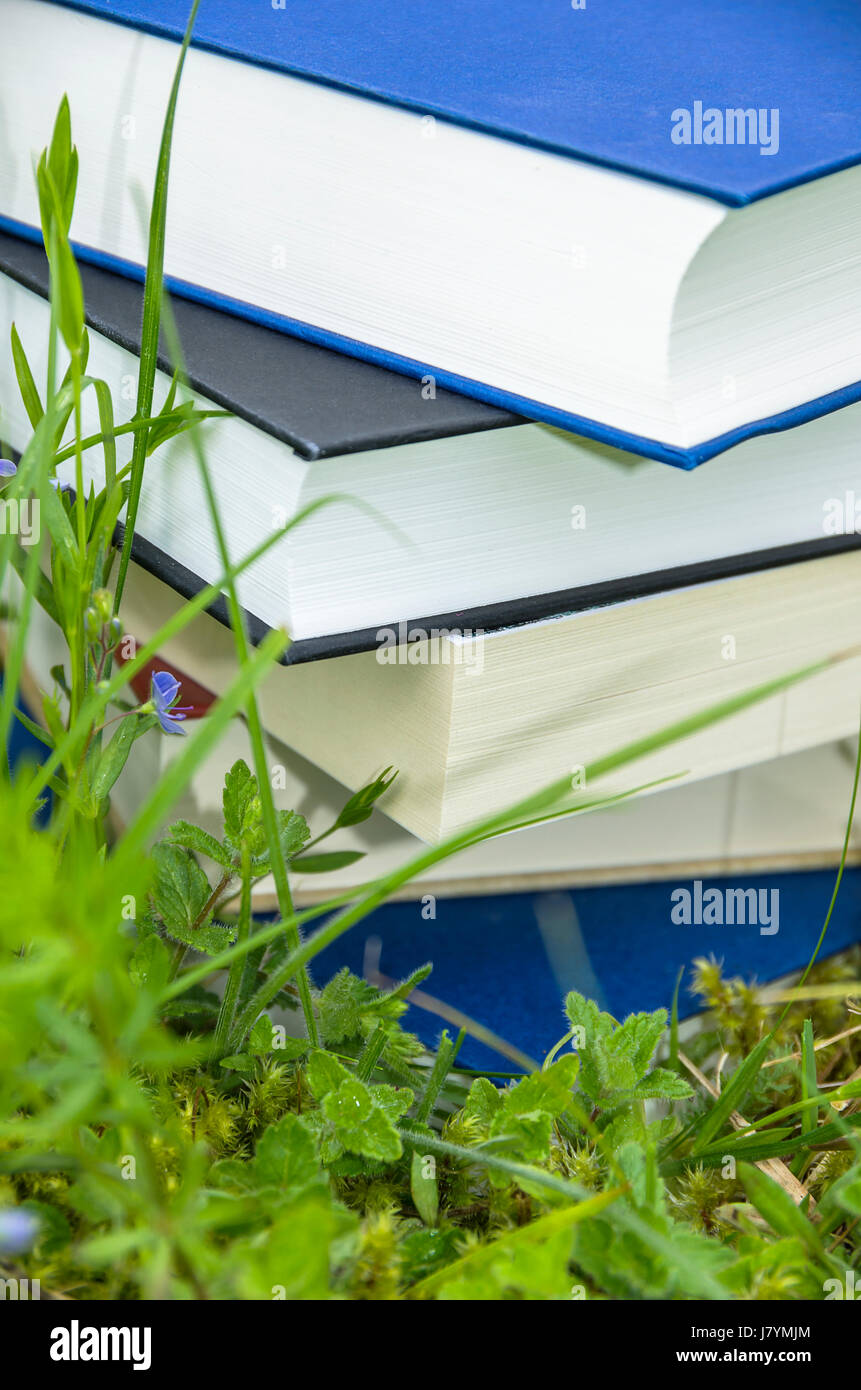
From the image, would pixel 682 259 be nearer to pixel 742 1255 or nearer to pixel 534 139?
pixel 534 139

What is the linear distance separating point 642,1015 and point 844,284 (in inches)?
14.3

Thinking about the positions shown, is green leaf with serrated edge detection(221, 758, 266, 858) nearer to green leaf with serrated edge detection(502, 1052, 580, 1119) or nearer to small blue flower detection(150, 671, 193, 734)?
small blue flower detection(150, 671, 193, 734)

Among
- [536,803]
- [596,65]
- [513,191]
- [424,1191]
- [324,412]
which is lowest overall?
[424,1191]

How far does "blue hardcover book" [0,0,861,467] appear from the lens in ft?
1.82

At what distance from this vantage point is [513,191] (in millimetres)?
582

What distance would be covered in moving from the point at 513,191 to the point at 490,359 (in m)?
0.07

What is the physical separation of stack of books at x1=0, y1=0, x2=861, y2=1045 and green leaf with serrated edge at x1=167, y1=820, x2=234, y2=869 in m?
0.08

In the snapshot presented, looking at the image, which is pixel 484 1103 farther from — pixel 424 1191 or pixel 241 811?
pixel 241 811

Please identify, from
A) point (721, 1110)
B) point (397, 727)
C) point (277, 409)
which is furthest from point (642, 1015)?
point (277, 409)

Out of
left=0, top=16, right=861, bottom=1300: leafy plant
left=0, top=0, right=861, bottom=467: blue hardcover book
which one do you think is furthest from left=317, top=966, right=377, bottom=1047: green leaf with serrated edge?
left=0, top=0, right=861, bottom=467: blue hardcover book

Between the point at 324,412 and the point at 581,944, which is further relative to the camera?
the point at 581,944

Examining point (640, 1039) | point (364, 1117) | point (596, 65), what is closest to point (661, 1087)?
point (640, 1039)

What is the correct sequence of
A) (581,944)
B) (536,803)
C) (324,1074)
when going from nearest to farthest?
(536,803)
(324,1074)
(581,944)
